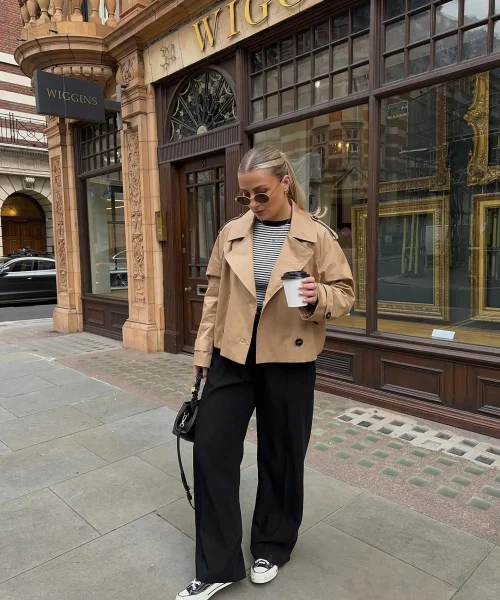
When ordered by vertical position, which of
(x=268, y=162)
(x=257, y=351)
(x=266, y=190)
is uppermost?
(x=268, y=162)

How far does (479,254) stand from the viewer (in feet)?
16.4

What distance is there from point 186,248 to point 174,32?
2.90m

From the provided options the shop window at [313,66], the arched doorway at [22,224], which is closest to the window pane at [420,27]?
the shop window at [313,66]

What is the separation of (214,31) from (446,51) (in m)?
2.94

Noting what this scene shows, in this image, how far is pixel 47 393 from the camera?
5445 millimetres

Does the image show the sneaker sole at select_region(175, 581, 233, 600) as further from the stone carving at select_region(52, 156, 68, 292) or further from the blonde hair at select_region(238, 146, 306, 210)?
the stone carving at select_region(52, 156, 68, 292)

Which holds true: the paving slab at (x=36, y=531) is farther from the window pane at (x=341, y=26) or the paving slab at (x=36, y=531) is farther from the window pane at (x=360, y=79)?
the window pane at (x=341, y=26)

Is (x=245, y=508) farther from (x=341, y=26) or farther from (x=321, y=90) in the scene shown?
(x=341, y=26)

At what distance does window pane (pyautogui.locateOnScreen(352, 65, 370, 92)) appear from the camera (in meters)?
4.82

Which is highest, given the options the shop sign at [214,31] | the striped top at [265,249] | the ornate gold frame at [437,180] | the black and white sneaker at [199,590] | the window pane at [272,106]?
the shop sign at [214,31]

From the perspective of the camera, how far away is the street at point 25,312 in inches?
499

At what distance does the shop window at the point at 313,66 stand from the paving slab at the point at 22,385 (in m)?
4.11

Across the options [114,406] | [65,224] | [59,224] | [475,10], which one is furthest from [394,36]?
[59,224]

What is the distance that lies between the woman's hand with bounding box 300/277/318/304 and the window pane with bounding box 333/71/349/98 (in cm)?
378
